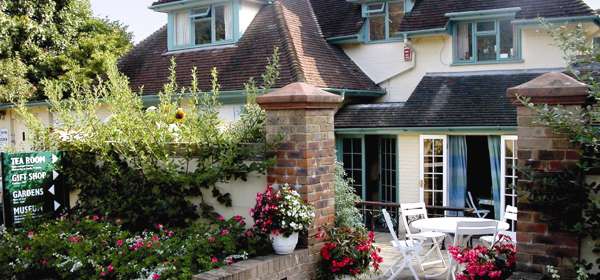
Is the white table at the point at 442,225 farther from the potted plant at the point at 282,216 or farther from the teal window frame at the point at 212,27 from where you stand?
the teal window frame at the point at 212,27

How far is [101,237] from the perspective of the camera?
650 centimetres

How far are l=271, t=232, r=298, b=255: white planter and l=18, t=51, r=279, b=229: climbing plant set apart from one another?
803mm

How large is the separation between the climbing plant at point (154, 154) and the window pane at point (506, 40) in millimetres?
9035

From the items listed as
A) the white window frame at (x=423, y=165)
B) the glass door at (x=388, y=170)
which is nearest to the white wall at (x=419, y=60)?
the glass door at (x=388, y=170)

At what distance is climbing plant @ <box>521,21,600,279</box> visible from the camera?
4551 mm

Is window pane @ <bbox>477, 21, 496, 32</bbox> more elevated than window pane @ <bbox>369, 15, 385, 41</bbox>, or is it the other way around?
window pane @ <bbox>369, 15, 385, 41</bbox>

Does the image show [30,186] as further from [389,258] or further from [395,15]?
[395,15]

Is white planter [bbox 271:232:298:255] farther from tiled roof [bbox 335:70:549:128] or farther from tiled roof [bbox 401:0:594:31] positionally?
tiled roof [bbox 401:0:594:31]

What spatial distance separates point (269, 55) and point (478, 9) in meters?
5.35

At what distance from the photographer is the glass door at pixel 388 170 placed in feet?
47.3

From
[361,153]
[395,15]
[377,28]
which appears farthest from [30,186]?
[395,15]

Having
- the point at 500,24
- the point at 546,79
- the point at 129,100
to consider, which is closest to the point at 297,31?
the point at 500,24

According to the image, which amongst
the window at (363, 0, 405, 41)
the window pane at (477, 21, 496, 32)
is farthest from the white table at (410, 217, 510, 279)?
the window at (363, 0, 405, 41)

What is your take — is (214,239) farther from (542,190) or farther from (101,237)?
(542,190)
